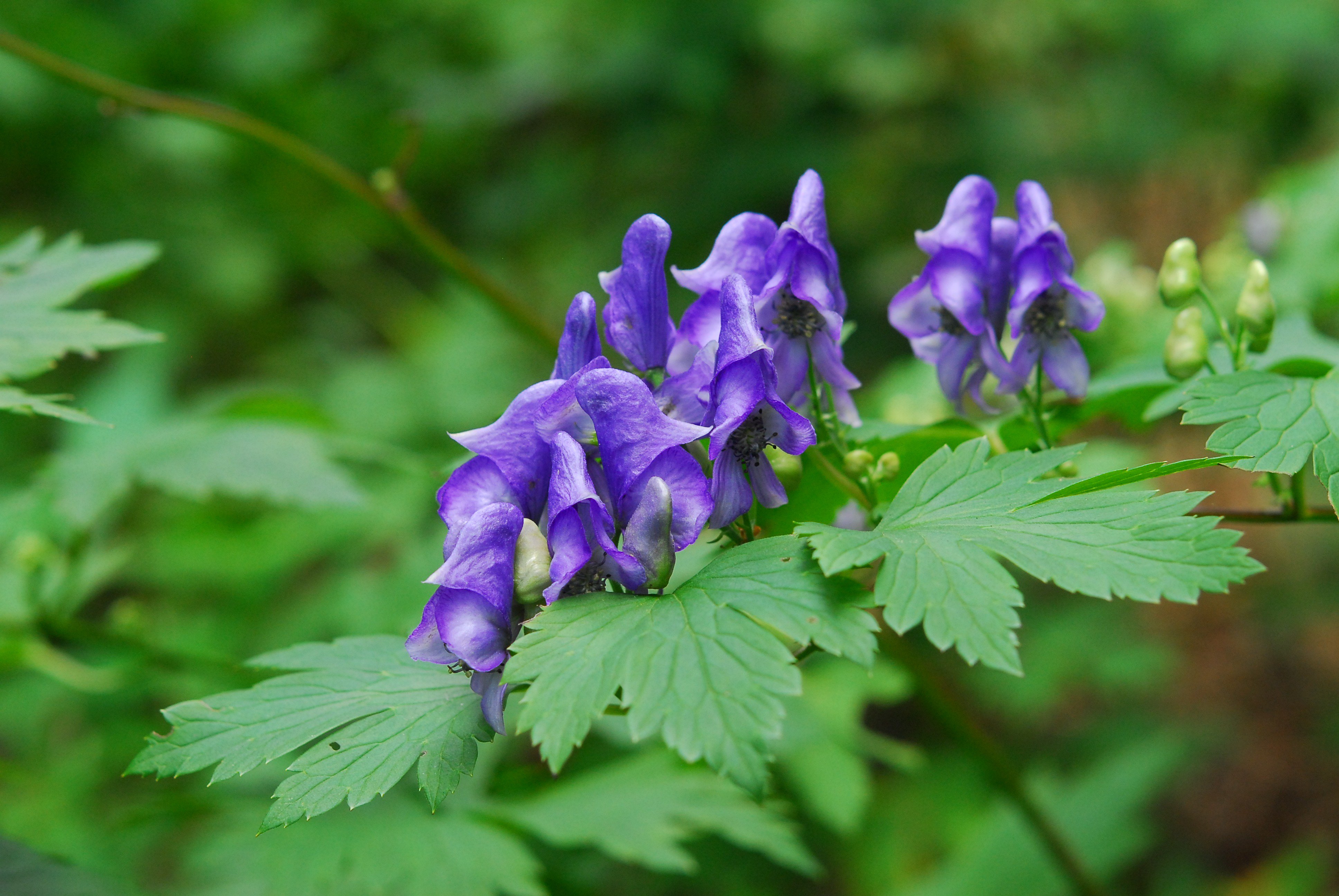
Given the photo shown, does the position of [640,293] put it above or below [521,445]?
above

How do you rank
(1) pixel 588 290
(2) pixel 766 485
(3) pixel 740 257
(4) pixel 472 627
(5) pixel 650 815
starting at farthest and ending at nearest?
(1) pixel 588 290
(5) pixel 650 815
(3) pixel 740 257
(2) pixel 766 485
(4) pixel 472 627

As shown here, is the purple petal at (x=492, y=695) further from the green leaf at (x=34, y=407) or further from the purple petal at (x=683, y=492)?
the green leaf at (x=34, y=407)

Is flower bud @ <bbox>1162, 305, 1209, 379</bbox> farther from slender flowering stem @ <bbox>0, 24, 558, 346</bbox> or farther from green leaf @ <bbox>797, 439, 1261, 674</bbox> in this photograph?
slender flowering stem @ <bbox>0, 24, 558, 346</bbox>

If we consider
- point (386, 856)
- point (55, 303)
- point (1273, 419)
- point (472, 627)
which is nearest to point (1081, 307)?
point (1273, 419)

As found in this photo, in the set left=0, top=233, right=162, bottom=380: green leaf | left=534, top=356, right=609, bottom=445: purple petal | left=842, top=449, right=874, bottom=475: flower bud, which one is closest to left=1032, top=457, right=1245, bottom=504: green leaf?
left=842, top=449, right=874, bottom=475: flower bud

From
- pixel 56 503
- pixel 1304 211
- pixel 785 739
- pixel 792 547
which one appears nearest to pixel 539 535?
pixel 792 547

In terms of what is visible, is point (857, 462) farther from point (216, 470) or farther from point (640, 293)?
point (216, 470)
